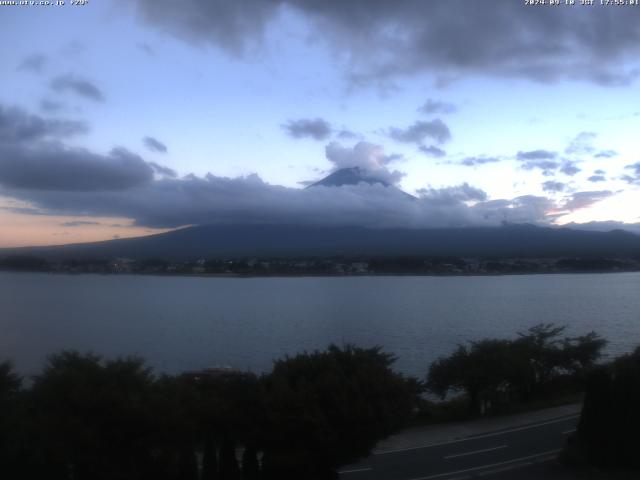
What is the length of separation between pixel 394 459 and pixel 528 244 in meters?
118

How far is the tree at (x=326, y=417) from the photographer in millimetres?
7215

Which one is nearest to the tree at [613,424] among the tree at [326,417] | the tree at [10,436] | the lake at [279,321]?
the tree at [326,417]

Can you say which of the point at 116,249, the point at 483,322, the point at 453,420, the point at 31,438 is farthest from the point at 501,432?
the point at 116,249

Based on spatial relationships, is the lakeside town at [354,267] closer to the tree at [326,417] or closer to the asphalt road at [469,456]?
the asphalt road at [469,456]

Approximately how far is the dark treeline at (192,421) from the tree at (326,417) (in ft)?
0.04

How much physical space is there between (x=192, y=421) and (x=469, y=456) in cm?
475

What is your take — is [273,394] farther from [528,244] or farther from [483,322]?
[528,244]

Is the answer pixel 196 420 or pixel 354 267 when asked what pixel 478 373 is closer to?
pixel 196 420

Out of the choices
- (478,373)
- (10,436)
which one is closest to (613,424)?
(478,373)

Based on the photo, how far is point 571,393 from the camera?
1549cm

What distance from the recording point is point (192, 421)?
7297 millimetres

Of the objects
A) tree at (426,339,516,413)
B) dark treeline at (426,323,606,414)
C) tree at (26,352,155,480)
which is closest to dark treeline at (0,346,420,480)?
tree at (26,352,155,480)

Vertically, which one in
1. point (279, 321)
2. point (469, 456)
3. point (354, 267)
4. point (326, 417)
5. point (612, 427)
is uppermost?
point (354, 267)

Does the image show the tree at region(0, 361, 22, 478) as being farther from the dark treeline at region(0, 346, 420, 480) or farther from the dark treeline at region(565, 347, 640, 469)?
the dark treeline at region(565, 347, 640, 469)
